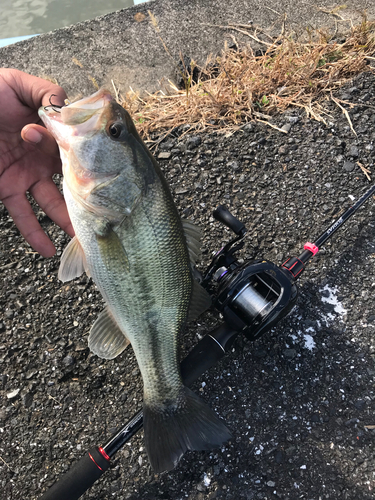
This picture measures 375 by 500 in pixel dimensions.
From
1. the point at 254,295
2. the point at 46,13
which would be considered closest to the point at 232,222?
the point at 254,295

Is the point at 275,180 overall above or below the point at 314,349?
above

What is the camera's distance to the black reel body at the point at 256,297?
6.81ft

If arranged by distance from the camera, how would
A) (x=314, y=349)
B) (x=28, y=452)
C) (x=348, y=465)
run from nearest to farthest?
(x=348, y=465), (x=28, y=452), (x=314, y=349)

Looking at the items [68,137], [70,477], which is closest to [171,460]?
[70,477]


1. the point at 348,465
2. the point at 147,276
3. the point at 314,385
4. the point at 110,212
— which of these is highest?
the point at 110,212

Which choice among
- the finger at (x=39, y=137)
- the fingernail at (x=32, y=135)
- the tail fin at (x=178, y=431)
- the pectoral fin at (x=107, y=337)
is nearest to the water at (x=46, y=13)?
the finger at (x=39, y=137)

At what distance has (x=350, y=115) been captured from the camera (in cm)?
328

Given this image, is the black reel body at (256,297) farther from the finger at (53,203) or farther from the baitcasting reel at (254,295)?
the finger at (53,203)

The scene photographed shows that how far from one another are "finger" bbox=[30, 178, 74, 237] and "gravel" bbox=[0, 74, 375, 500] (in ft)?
1.46

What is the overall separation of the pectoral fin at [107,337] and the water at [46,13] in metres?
6.42

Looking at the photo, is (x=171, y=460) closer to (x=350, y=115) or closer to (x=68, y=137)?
(x=68, y=137)

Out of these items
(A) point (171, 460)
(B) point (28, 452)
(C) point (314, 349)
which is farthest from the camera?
(C) point (314, 349)

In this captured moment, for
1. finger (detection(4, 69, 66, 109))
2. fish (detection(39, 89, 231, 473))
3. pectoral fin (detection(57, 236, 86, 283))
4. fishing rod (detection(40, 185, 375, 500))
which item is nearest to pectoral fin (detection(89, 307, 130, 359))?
fish (detection(39, 89, 231, 473))

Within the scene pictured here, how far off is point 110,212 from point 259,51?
10.7ft
